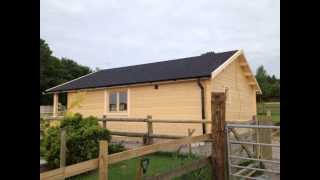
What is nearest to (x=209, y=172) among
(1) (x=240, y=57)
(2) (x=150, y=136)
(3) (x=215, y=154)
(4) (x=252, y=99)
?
(3) (x=215, y=154)

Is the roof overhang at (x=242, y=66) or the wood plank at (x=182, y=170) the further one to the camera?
the roof overhang at (x=242, y=66)

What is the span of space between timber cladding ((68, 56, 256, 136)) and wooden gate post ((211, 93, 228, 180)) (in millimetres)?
5988

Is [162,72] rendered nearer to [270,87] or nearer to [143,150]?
[270,87]

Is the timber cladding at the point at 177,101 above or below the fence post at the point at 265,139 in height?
above

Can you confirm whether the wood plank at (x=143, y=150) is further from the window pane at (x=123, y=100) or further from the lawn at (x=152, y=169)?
the window pane at (x=123, y=100)

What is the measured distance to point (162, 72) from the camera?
1247 cm

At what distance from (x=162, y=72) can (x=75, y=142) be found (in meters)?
7.09

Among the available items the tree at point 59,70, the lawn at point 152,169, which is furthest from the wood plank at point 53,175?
the tree at point 59,70

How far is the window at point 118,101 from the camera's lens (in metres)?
12.6

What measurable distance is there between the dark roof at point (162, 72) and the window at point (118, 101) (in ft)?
1.56
